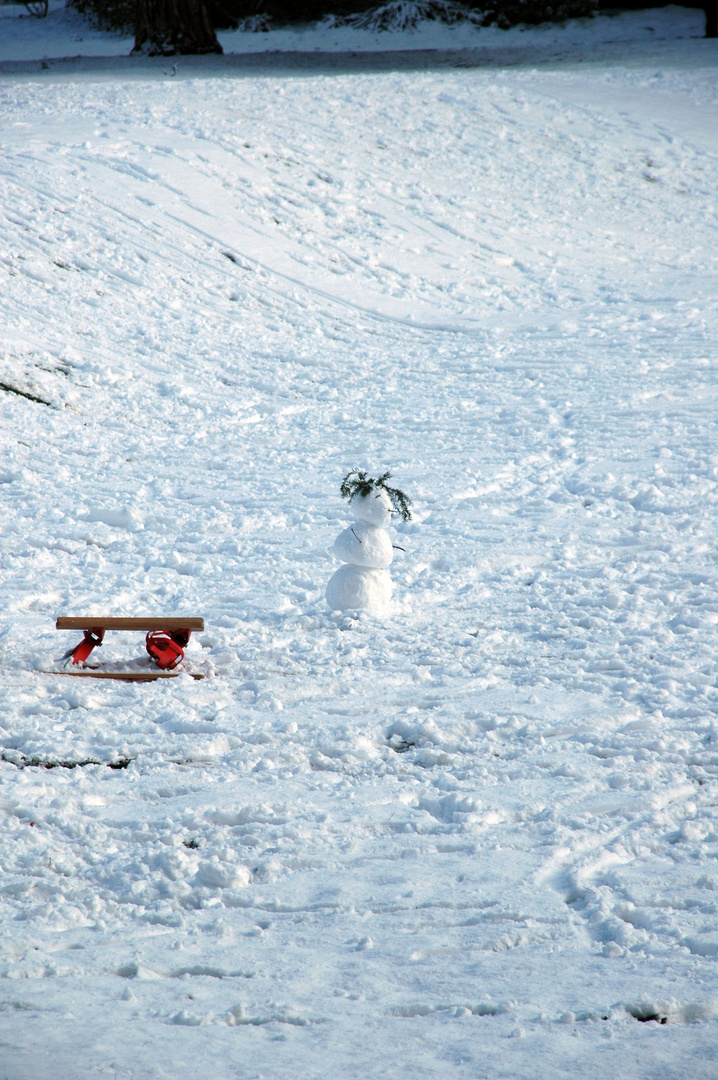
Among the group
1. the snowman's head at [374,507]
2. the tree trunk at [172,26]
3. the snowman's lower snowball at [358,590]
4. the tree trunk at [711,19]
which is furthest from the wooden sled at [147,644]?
the tree trunk at [711,19]

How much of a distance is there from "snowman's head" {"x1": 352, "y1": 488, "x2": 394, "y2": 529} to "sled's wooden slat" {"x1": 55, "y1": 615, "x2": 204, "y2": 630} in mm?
967

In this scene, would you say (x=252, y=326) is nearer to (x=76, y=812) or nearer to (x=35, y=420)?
(x=35, y=420)

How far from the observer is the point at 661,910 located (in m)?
2.76

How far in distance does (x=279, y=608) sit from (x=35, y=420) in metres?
3.39

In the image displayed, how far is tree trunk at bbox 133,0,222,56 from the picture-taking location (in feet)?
55.7

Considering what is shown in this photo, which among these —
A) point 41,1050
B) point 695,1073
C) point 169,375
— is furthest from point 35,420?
point 695,1073

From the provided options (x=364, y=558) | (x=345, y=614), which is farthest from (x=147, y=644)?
(x=364, y=558)

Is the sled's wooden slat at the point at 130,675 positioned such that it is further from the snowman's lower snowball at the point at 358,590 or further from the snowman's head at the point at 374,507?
the snowman's head at the point at 374,507

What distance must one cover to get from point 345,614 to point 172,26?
15.8 metres

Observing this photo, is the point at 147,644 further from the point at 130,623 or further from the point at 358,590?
the point at 358,590

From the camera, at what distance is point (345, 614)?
189 inches

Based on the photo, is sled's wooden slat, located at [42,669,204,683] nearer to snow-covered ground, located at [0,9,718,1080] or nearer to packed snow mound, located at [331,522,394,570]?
snow-covered ground, located at [0,9,718,1080]

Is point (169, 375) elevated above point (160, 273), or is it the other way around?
point (160, 273)

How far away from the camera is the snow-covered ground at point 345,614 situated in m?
2.49
